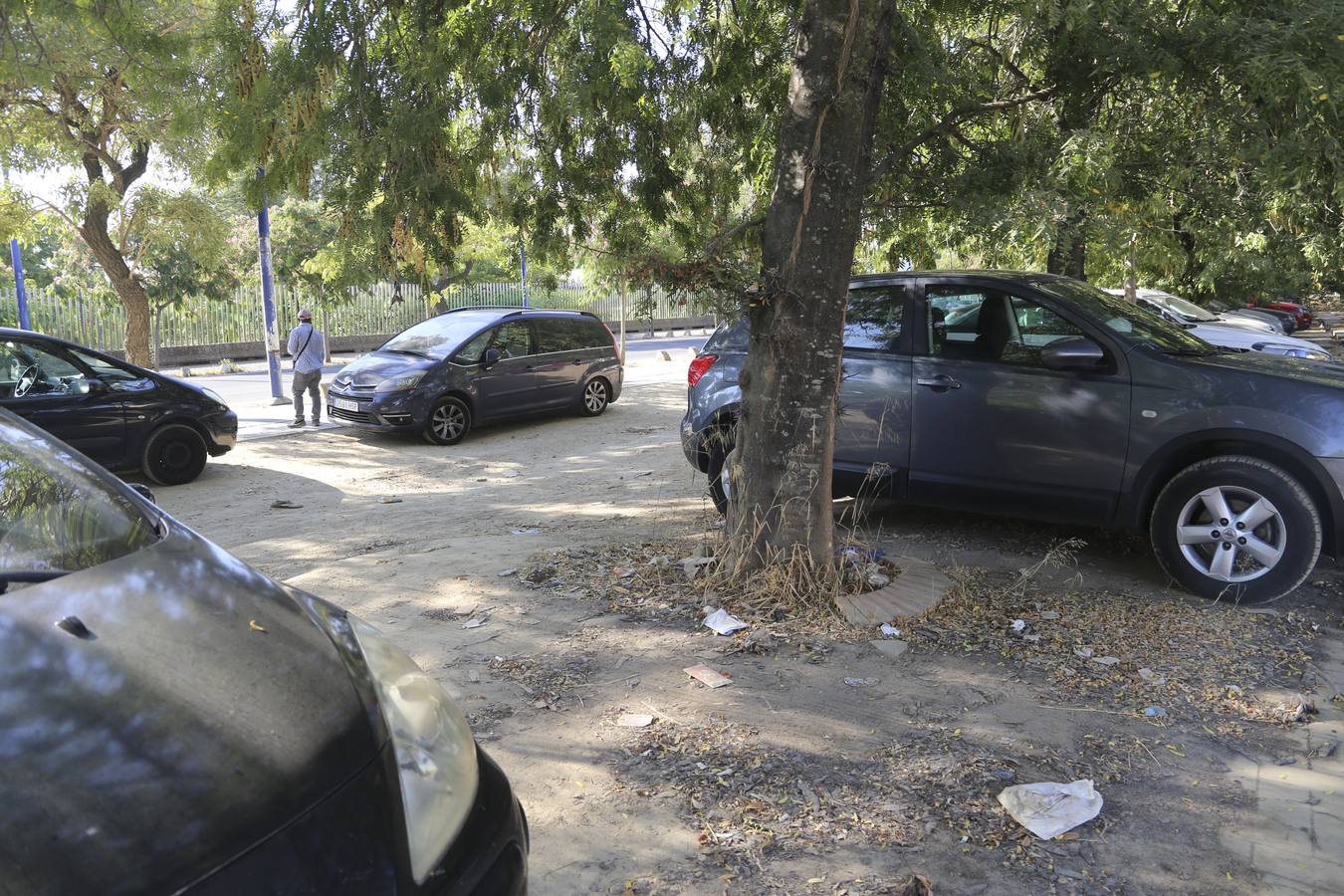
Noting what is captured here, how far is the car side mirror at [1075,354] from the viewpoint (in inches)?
230

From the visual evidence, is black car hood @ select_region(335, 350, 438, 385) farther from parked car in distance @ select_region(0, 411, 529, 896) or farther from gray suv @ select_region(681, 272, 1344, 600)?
parked car in distance @ select_region(0, 411, 529, 896)

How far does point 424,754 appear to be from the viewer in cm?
234

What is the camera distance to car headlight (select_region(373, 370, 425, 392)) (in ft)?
41.8

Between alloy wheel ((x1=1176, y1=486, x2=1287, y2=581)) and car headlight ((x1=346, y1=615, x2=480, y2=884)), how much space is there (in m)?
4.46

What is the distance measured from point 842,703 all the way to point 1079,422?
2.66 m

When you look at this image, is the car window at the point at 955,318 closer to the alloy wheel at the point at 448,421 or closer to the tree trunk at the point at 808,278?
the tree trunk at the point at 808,278

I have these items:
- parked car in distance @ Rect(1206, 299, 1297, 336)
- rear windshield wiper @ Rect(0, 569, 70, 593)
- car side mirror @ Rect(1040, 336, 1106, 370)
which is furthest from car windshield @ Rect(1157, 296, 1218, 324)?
rear windshield wiper @ Rect(0, 569, 70, 593)

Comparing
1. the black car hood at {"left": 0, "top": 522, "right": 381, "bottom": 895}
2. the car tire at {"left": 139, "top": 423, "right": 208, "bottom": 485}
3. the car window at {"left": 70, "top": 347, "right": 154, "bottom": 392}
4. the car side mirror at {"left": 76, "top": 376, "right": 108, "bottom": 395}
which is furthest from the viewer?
the car tire at {"left": 139, "top": 423, "right": 208, "bottom": 485}


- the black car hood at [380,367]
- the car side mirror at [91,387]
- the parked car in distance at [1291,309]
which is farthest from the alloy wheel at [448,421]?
the parked car in distance at [1291,309]

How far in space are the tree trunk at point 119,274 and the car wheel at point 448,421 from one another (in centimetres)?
610

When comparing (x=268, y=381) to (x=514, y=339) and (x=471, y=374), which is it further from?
(x=471, y=374)

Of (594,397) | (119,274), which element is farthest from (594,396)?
(119,274)

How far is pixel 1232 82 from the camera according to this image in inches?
237

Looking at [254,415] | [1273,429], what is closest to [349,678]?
[1273,429]
